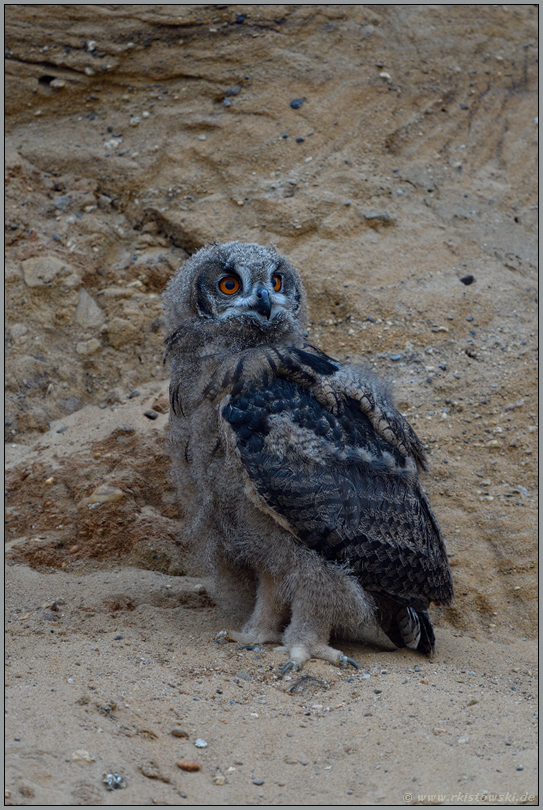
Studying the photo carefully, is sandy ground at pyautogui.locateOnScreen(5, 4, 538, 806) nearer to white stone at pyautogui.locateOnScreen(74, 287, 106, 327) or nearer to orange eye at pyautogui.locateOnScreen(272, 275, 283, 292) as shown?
white stone at pyautogui.locateOnScreen(74, 287, 106, 327)

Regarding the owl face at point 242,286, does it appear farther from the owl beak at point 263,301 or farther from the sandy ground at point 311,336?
the sandy ground at point 311,336

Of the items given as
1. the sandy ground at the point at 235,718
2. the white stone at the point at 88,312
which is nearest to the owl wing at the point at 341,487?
the sandy ground at the point at 235,718

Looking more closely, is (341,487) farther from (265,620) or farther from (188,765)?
(188,765)

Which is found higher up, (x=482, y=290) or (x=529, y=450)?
(x=482, y=290)

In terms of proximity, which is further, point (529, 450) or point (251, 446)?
point (529, 450)

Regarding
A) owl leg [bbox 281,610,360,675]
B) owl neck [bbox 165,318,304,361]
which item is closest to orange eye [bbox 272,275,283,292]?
owl neck [bbox 165,318,304,361]

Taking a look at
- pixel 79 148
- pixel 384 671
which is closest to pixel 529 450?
pixel 384 671

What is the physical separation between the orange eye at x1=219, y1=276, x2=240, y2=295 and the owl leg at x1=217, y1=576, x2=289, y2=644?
1526 millimetres

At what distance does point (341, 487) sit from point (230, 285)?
123cm

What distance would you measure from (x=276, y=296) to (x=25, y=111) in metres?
4.15

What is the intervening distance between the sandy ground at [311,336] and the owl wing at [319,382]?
1.20 metres

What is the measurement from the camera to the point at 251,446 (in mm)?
3695

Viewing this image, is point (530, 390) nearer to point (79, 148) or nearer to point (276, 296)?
point (276, 296)

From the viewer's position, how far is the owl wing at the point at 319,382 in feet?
12.8
